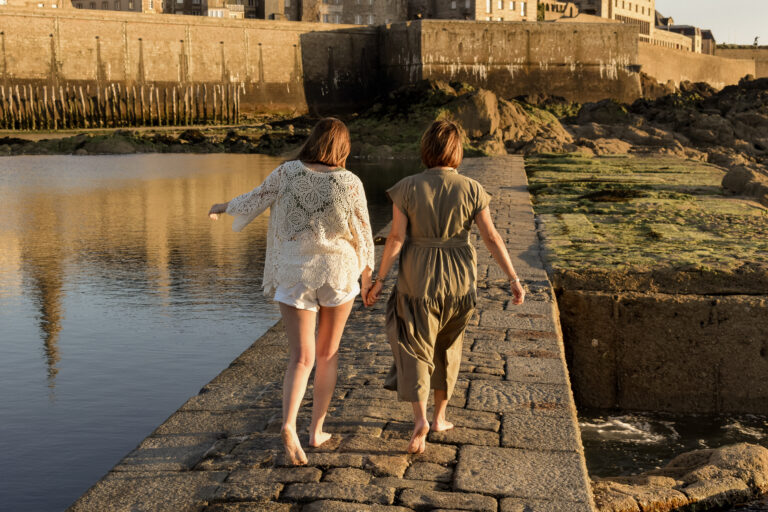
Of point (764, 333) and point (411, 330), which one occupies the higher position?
point (411, 330)

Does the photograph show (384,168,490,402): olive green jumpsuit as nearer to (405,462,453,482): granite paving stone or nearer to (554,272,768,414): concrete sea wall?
(405,462,453,482): granite paving stone

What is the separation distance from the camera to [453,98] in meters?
33.1

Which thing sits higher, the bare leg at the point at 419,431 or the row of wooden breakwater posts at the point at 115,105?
the row of wooden breakwater posts at the point at 115,105

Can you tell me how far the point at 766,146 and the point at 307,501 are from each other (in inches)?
1057

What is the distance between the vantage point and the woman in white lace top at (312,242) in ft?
12.1

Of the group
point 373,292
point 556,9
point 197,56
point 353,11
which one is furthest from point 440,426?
point 556,9

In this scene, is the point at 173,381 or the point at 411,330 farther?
the point at 173,381

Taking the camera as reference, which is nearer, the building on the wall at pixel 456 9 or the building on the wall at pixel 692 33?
the building on the wall at pixel 456 9

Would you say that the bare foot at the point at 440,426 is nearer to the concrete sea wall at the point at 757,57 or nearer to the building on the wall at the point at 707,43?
the concrete sea wall at the point at 757,57

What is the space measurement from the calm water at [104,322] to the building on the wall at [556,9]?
205 ft

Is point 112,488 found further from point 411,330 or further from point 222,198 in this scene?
point 222,198

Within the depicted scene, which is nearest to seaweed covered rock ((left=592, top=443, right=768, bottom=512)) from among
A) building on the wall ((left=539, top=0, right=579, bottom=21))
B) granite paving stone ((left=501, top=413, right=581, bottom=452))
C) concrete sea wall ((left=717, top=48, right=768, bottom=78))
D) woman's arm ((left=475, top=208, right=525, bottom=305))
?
granite paving stone ((left=501, top=413, right=581, bottom=452))

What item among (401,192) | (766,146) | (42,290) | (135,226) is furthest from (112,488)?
(766,146)

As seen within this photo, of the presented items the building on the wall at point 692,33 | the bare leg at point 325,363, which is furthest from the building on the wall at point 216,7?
the bare leg at point 325,363
